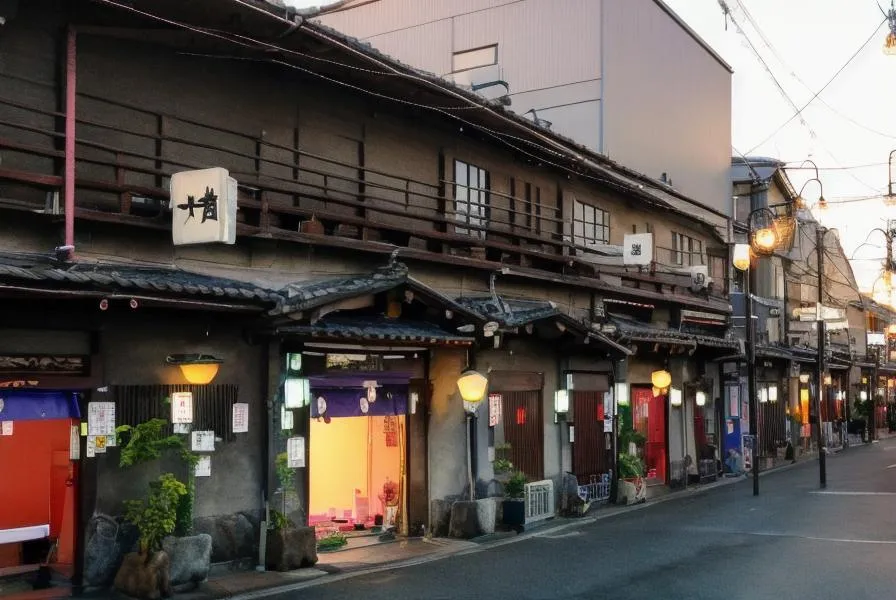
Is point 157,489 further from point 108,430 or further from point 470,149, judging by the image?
point 470,149

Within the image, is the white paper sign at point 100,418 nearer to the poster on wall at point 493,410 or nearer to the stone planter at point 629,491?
the poster on wall at point 493,410

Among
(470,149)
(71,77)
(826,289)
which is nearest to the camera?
(71,77)

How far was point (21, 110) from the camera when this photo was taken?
13.2m

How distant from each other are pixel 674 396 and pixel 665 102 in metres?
12.8

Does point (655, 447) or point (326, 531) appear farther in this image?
point (655, 447)

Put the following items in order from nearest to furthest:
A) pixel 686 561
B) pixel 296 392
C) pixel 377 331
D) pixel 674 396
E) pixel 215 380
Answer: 1. pixel 215 380
2. pixel 686 561
3. pixel 296 392
4. pixel 377 331
5. pixel 674 396

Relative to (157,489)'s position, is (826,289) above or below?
above

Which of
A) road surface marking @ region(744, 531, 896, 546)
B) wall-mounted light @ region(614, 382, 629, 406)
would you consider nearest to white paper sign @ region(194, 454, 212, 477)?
road surface marking @ region(744, 531, 896, 546)

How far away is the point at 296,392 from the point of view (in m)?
16.0

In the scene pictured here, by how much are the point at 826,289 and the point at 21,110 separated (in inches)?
2023

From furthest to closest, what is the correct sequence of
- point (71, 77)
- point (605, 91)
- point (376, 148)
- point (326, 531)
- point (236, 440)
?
1. point (605, 91)
2. point (376, 148)
3. point (326, 531)
4. point (236, 440)
5. point (71, 77)

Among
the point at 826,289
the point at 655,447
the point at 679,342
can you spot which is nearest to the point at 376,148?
the point at 679,342

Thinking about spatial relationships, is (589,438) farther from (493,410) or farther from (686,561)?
(686,561)

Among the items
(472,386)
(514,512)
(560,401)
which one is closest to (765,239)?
(560,401)
